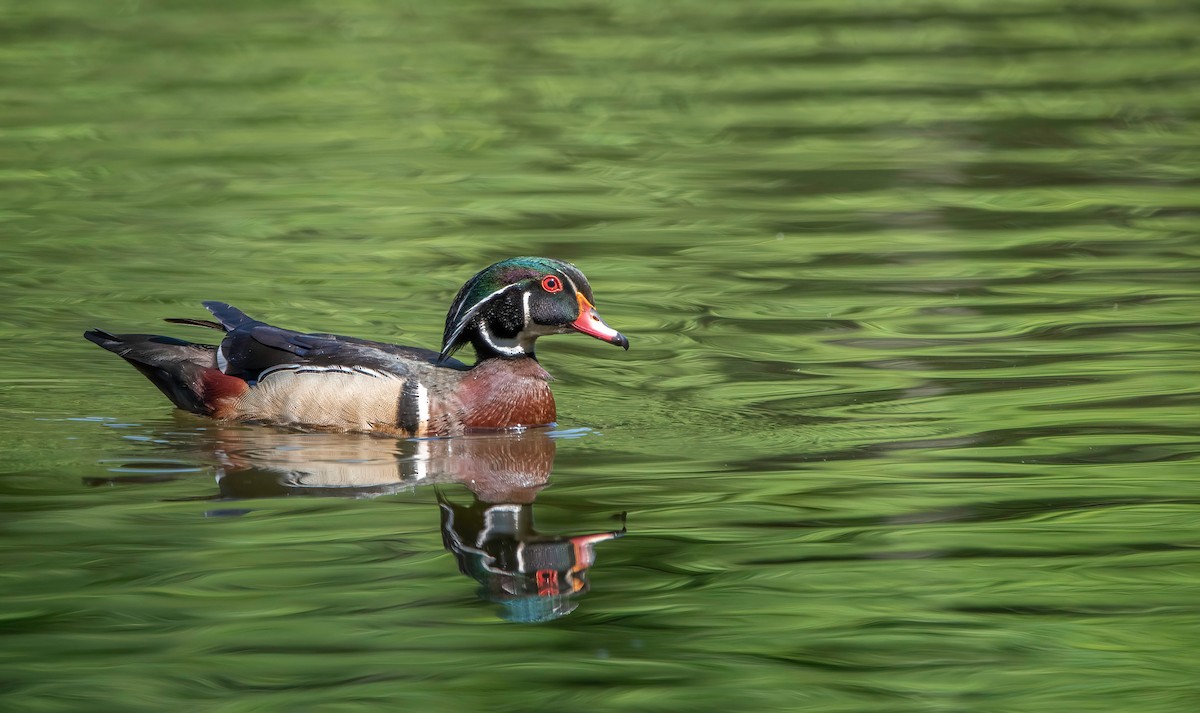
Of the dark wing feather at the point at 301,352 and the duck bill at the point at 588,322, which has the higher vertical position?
the duck bill at the point at 588,322

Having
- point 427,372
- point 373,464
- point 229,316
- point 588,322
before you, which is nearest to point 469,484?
point 373,464

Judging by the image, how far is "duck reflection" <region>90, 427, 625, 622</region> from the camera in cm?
734

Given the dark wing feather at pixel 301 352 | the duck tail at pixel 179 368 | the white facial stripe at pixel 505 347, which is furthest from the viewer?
the duck tail at pixel 179 368

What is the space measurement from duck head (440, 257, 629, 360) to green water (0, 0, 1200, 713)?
555mm

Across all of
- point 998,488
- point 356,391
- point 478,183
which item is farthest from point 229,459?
point 478,183

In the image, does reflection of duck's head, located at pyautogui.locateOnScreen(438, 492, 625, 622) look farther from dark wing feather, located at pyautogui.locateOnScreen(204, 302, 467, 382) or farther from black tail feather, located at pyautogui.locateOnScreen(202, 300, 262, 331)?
black tail feather, located at pyautogui.locateOnScreen(202, 300, 262, 331)

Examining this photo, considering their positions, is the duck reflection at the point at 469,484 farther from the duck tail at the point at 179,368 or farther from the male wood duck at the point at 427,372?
the duck tail at the point at 179,368

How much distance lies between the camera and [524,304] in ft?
33.0

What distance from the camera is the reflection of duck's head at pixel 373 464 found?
874 centimetres

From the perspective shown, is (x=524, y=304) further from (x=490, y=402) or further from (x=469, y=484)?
(x=469, y=484)

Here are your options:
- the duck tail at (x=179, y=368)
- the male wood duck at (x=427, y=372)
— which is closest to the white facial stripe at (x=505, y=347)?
the male wood duck at (x=427, y=372)

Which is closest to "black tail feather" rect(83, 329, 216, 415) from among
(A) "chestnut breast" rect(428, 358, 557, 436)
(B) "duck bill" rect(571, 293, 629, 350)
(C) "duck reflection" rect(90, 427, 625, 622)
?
(C) "duck reflection" rect(90, 427, 625, 622)

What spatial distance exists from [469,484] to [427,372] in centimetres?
131

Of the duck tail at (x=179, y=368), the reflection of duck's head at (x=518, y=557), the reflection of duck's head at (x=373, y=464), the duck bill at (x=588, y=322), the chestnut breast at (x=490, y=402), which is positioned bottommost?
the reflection of duck's head at (x=518, y=557)
